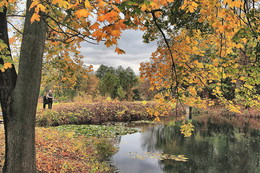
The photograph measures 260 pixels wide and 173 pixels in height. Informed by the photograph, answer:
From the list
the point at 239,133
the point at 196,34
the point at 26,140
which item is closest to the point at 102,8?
the point at 26,140

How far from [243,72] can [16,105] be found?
13.8ft

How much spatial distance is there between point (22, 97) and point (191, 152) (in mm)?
7297

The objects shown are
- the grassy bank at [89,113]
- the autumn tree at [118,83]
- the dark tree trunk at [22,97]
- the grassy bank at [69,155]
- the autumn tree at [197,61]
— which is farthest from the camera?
the autumn tree at [118,83]

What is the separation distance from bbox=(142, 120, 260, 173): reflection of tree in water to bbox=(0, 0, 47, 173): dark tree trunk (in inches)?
192

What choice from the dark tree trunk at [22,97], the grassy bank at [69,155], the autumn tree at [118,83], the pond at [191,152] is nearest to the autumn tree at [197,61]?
the dark tree trunk at [22,97]

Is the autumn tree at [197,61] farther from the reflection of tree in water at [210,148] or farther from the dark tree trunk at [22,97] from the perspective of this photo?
the reflection of tree in water at [210,148]

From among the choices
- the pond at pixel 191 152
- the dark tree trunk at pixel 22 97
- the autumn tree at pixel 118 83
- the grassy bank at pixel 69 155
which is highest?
the autumn tree at pixel 118 83

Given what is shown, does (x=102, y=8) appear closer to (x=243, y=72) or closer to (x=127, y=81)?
(x=243, y=72)

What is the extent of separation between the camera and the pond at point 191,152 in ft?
22.6

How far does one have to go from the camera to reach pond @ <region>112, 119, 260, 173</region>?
22.6 ft

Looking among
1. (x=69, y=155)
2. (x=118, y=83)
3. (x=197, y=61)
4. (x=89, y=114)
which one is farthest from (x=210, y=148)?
(x=118, y=83)

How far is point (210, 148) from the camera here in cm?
916

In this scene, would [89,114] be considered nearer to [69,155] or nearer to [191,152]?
[191,152]

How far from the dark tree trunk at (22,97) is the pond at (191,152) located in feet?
12.3
